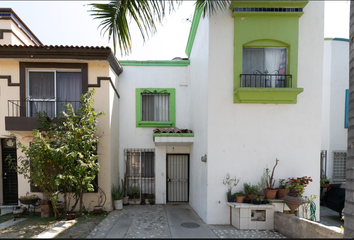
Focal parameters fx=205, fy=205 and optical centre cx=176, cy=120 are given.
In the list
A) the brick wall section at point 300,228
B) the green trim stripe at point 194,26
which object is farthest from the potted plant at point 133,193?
the green trim stripe at point 194,26

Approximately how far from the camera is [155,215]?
22.9 feet

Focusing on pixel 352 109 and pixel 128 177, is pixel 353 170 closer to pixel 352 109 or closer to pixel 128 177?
pixel 352 109

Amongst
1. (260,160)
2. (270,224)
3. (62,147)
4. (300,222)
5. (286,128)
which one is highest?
(286,128)

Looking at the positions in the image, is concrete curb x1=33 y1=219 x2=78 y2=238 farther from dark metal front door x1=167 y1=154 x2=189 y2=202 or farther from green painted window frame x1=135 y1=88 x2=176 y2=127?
green painted window frame x1=135 y1=88 x2=176 y2=127

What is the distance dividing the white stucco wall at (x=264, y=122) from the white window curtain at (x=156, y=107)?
328cm

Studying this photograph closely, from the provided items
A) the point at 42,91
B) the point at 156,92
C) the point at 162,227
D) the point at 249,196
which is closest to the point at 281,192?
the point at 249,196

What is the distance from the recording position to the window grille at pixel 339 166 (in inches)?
379

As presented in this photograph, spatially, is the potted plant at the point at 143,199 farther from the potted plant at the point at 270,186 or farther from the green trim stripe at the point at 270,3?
the green trim stripe at the point at 270,3

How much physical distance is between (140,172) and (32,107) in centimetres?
467

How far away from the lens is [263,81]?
6.14m

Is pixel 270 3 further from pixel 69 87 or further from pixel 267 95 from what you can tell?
pixel 69 87

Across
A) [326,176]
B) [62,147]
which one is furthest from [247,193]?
[326,176]

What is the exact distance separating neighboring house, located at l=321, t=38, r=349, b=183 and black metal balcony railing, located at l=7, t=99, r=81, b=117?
1090 centimetres

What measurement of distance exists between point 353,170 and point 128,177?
7.58 meters
